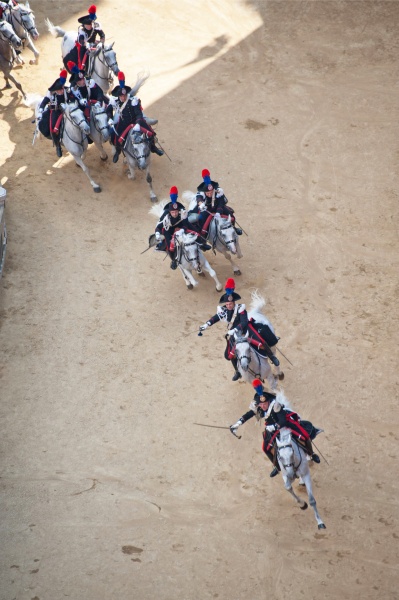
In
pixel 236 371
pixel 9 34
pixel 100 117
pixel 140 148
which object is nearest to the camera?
pixel 236 371

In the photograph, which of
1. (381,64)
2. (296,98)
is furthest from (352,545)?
(381,64)

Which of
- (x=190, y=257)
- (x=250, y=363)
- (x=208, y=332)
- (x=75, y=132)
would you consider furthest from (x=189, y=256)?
(x=75, y=132)

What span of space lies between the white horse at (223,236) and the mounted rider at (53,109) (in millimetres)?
3556

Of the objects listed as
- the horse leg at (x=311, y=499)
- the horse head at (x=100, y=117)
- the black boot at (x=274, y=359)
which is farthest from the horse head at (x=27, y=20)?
the horse leg at (x=311, y=499)

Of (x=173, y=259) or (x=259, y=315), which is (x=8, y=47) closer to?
(x=173, y=259)

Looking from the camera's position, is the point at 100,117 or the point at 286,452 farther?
the point at 100,117

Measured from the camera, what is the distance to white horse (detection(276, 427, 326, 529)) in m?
9.93

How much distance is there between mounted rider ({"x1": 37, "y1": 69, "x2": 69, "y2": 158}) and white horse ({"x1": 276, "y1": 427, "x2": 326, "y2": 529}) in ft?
28.3

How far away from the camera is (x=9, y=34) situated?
17953mm

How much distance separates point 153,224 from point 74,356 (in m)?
3.75

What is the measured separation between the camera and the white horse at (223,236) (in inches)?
536

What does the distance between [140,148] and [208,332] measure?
4182 mm

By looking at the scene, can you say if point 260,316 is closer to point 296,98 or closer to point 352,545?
point 352,545

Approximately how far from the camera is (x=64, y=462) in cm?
1156
